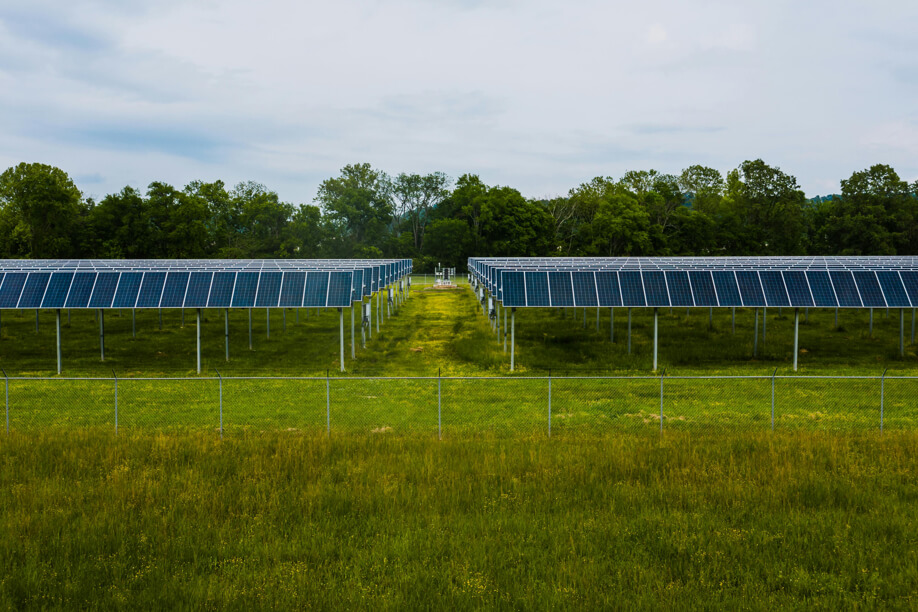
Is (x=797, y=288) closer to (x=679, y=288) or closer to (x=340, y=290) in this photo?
(x=679, y=288)

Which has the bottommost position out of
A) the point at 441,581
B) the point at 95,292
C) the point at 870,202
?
the point at 441,581

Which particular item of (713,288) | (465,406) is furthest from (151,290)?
(713,288)

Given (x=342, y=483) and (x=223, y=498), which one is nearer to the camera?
(x=223, y=498)

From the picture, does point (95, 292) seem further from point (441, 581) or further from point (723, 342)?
point (723, 342)

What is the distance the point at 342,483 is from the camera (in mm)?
15023

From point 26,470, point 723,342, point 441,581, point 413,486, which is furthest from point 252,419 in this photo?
point 723,342

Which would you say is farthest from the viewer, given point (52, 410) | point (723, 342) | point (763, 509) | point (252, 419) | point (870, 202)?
point (870, 202)

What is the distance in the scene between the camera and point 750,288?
3091 cm

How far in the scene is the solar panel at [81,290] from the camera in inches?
1172

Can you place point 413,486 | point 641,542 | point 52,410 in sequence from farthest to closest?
point 52,410, point 413,486, point 641,542

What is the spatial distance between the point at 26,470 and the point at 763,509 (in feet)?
50.8

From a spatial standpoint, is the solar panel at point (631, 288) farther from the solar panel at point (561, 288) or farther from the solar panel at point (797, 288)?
the solar panel at point (797, 288)

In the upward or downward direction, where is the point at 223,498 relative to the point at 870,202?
downward

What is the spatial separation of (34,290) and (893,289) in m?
37.0
